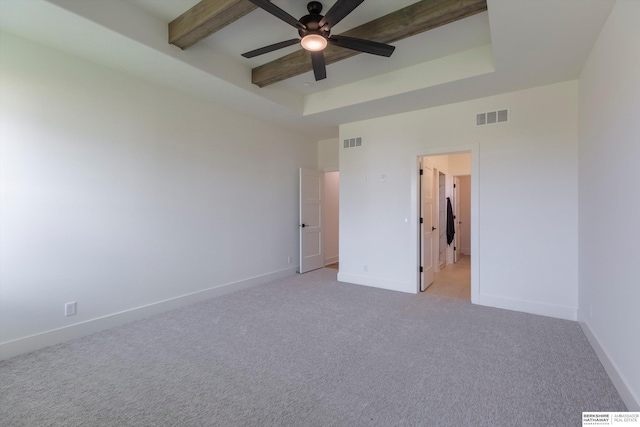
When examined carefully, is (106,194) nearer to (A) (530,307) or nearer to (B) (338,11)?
(B) (338,11)

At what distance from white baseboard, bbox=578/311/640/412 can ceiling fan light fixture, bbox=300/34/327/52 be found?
3.29m

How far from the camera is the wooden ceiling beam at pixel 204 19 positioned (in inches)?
92.7

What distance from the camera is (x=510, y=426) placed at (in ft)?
5.66

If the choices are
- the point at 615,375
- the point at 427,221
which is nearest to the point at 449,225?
the point at 427,221

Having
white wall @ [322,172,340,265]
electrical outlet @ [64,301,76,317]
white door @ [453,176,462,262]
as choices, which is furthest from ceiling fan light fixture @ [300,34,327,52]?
white door @ [453,176,462,262]

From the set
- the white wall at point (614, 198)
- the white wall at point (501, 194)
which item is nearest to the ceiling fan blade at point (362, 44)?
the white wall at point (614, 198)

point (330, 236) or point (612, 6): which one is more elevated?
point (612, 6)

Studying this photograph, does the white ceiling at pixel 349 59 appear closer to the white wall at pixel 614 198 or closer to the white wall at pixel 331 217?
the white wall at pixel 614 198

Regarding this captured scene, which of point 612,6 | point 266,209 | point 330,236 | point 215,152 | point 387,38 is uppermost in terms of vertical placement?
point 387,38

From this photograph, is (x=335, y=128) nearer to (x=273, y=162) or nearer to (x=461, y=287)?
(x=273, y=162)

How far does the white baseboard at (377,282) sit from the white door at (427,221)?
0.23 meters

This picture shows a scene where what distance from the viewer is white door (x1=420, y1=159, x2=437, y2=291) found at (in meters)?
4.59

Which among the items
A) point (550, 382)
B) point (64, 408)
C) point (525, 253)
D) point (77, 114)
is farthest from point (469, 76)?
point (64, 408)

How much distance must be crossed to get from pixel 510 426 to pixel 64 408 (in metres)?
2.85
